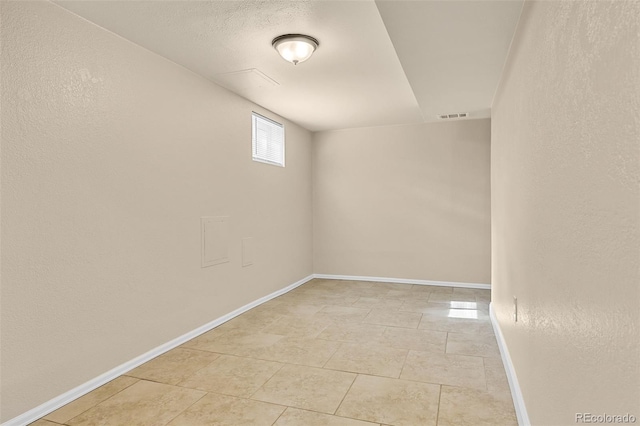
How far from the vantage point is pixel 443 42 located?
2453mm

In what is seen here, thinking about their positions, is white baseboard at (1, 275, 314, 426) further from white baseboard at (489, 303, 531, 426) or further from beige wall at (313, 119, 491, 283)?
white baseboard at (489, 303, 531, 426)

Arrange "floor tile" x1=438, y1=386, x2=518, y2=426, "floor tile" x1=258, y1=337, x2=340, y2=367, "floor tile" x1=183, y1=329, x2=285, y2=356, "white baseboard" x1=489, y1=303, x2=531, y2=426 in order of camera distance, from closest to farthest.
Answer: "white baseboard" x1=489, y1=303, x2=531, y2=426 → "floor tile" x1=438, y1=386, x2=518, y2=426 → "floor tile" x1=258, y1=337, x2=340, y2=367 → "floor tile" x1=183, y1=329, x2=285, y2=356

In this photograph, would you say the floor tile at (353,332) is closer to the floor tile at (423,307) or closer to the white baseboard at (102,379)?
the floor tile at (423,307)

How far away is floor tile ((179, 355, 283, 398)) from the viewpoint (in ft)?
8.10

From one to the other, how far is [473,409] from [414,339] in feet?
3.83

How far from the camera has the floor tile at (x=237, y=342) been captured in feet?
10.3

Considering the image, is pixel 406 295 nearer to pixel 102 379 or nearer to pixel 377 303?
pixel 377 303

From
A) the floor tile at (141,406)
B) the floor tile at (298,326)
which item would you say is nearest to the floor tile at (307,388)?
the floor tile at (141,406)

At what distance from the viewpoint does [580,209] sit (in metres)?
1.05

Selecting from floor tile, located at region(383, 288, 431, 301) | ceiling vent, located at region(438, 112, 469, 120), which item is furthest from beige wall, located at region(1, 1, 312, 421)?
ceiling vent, located at region(438, 112, 469, 120)

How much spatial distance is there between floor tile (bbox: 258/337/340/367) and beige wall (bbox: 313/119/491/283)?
279 centimetres

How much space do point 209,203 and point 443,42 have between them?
2493mm

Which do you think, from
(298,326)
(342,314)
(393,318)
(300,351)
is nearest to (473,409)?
(300,351)

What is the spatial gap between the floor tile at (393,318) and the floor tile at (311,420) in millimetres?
1760
